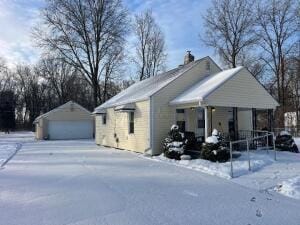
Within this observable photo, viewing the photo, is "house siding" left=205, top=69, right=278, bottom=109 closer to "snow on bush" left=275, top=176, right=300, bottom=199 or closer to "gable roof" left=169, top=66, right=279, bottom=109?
"gable roof" left=169, top=66, right=279, bottom=109

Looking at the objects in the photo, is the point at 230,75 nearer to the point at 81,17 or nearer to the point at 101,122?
the point at 101,122

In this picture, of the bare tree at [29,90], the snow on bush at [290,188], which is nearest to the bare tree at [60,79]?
the bare tree at [29,90]

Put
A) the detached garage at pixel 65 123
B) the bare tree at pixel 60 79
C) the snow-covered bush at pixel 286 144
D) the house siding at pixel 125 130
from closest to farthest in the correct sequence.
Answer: the snow-covered bush at pixel 286 144 → the house siding at pixel 125 130 → the detached garage at pixel 65 123 → the bare tree at pixel 60 79

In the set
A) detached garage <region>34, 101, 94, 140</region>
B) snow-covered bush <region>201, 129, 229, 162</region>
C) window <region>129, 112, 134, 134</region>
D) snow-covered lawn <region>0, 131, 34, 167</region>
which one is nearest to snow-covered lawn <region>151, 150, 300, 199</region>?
snow-covered bush <region>201, 129, 229, 162</region>

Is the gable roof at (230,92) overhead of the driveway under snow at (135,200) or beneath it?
overhead

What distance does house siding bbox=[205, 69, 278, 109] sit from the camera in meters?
16.2

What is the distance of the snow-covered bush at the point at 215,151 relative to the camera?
1383 cm

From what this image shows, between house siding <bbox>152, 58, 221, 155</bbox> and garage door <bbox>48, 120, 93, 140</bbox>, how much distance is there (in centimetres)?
2322

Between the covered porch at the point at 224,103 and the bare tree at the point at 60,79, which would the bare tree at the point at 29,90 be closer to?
the bare tree at the point at 60,79

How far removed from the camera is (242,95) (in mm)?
17188

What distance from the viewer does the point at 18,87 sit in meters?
68.6

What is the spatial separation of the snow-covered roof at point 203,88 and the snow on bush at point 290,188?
22.3ft

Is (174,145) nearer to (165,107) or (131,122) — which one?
(165,107)

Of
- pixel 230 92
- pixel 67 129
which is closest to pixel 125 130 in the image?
pixel 230 92
